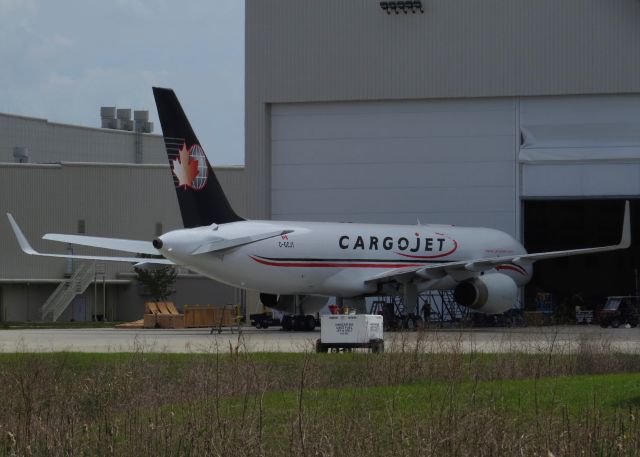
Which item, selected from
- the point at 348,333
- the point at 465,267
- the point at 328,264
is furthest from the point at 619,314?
the point at 348,333

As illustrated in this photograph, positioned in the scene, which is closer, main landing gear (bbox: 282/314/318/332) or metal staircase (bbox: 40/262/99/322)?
main landing gear (bbox: 282/314/318/332)

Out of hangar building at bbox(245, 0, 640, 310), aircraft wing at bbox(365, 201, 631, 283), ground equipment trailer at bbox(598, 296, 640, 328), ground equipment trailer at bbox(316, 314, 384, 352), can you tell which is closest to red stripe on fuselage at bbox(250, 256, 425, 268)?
aircraft wing at bbox(365, 201, 631, 283)

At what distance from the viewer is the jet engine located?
44312mm

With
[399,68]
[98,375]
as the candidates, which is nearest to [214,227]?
[399,68]

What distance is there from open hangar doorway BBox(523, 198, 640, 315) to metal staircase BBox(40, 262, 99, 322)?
22.6 meters

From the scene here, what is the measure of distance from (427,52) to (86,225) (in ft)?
86.0

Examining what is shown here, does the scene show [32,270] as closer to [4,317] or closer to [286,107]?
[4,317]

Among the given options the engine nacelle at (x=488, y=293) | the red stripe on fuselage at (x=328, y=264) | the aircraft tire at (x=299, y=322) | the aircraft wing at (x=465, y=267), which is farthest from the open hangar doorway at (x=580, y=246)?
the aircraft tire at (x=299, y=322)

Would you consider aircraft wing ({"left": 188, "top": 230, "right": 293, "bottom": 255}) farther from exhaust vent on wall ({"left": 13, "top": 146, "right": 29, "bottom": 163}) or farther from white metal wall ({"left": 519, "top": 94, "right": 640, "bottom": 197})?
exhaust vent on wall ({"left": 13, "top": 146, "right": 29, "bottom": 163})

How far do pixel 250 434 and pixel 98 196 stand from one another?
56867mm

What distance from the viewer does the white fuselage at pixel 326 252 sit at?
39.0 m

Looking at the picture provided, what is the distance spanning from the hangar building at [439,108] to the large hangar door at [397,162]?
0.05 metres

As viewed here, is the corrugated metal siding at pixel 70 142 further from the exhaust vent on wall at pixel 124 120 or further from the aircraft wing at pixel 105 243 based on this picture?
the aircraft wing at pixel 105 243

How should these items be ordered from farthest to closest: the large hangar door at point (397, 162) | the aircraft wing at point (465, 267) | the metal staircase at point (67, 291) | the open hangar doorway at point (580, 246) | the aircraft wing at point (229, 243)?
the metal staircase at point (67, 291)
the open hangar doorway at point (580, 246)
the large hangar door at point (397, 162)
the aircraft wing at point (465, 267)
the aircraft wing at point (229, 243)
